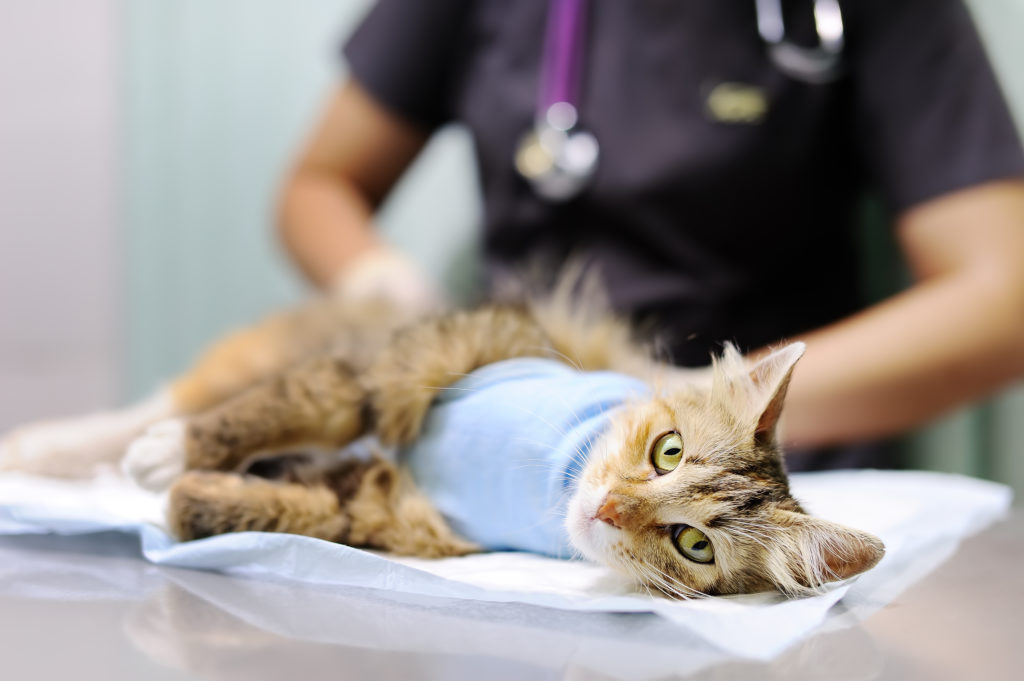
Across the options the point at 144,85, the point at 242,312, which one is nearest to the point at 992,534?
the point at 242,312

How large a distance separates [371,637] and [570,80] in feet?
3.56

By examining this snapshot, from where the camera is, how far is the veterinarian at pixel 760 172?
1139 mm

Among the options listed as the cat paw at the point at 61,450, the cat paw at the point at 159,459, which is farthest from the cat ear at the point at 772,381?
the cat paw at the point at 61,450

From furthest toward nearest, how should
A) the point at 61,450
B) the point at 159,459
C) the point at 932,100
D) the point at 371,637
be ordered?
the point at 932,100, the point at 61,450, the point at 159,459, the point at 371,637

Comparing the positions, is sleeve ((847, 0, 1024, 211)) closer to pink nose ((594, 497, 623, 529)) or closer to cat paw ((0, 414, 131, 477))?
pink nose ((594, 497, 623, 529))

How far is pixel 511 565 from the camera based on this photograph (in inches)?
28.1

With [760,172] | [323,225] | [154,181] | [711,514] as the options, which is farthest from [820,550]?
[154,181]

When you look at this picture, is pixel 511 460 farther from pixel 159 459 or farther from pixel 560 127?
pixel 560 127

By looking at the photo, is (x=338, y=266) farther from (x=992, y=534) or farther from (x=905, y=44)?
(x=992, y=534)

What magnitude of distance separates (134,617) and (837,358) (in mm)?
937

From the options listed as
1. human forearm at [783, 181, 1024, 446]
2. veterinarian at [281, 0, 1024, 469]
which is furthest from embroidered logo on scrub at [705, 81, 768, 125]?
human forearm at [783, 181, 1024, 446]

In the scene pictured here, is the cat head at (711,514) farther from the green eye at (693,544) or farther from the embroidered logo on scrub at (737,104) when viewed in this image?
the embroidered logo on scrub at (737,104)

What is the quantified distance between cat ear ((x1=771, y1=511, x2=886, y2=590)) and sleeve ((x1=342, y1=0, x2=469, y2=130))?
48.5 inches

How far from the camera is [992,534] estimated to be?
3.17ft
